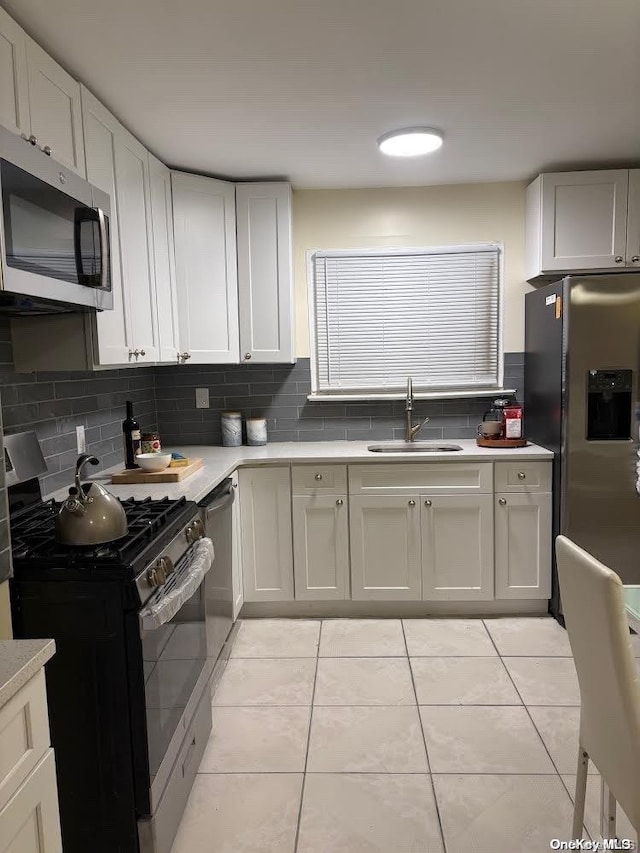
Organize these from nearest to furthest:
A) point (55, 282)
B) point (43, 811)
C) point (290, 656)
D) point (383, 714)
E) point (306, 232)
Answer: point (43, 811) < point (55, 282) < point (383, 714) < point (290, 656) < point (306, 232)

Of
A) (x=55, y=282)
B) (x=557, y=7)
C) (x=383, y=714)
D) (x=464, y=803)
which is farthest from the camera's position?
(x=383, y=714)

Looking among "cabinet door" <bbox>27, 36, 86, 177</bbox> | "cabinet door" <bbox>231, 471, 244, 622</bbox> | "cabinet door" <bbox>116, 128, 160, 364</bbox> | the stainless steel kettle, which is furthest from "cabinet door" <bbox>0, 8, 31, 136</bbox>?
"cabinet door" <bbox>231, 471, 244, 622</bbox>

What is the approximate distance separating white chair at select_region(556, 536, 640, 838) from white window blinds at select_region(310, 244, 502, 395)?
232 centimetres

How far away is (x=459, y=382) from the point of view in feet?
12.1

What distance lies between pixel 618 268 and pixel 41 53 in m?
2.89

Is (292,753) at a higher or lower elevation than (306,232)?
lower

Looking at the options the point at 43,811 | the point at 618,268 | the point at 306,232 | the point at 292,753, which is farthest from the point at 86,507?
the point at 618,268

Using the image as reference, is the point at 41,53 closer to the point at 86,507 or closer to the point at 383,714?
the point at 86,507

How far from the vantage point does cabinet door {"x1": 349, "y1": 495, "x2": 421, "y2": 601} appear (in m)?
3.24

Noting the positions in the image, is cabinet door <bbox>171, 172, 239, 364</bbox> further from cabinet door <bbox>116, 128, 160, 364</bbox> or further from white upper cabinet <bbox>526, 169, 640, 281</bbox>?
white upper cabinet <bbox>526, 169, 640, 281</bbox>

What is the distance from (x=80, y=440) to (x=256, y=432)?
1.18 metres

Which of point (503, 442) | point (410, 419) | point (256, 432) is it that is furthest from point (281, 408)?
point (503, 442)

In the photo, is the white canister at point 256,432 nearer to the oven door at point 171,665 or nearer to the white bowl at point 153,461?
the white bowl at point 153,461

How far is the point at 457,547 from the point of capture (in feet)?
Answer: 10.6
